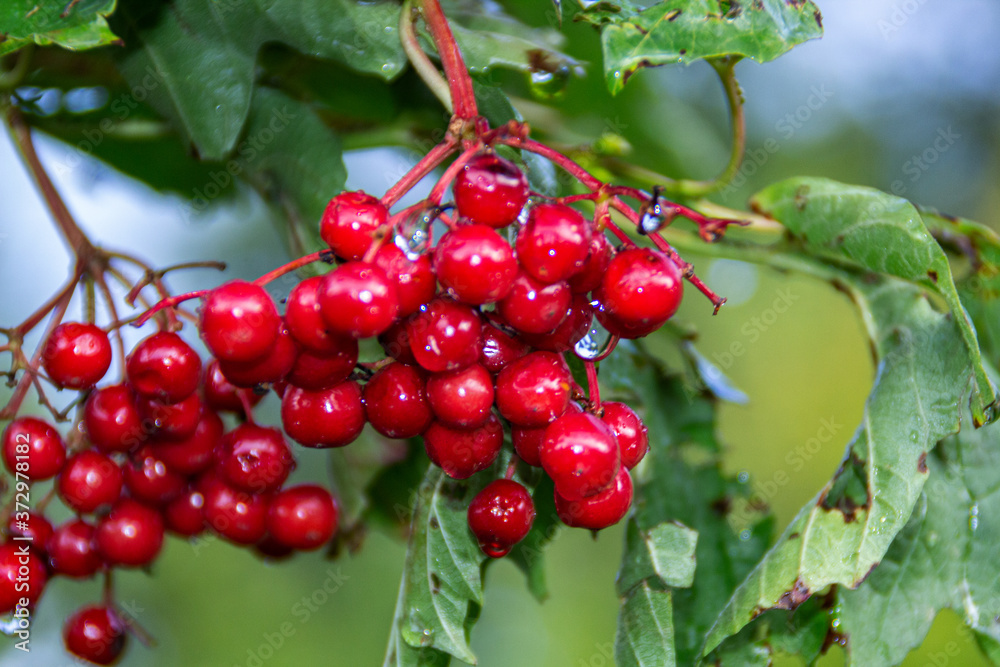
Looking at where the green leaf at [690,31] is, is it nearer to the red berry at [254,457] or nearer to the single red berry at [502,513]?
the single red berry at [502,513]

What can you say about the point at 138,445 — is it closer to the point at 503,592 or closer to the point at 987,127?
the point at 503,592

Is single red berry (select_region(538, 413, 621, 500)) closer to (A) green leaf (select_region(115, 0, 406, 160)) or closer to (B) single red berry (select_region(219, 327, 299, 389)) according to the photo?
(B) single red berry (select_region(219, 327, 299, 389))

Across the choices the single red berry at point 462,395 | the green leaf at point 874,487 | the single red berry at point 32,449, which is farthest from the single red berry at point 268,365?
the green leaf at point 874,487

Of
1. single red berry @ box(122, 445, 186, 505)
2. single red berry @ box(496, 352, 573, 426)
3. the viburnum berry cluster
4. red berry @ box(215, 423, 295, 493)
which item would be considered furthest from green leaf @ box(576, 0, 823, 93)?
single red berry @ box(122, 445, 186, 505)

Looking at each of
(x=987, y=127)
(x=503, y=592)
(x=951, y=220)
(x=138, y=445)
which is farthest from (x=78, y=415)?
(x=987, y=127)

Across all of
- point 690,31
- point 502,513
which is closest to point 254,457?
point 502,513

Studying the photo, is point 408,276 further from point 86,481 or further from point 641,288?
point 86,481
